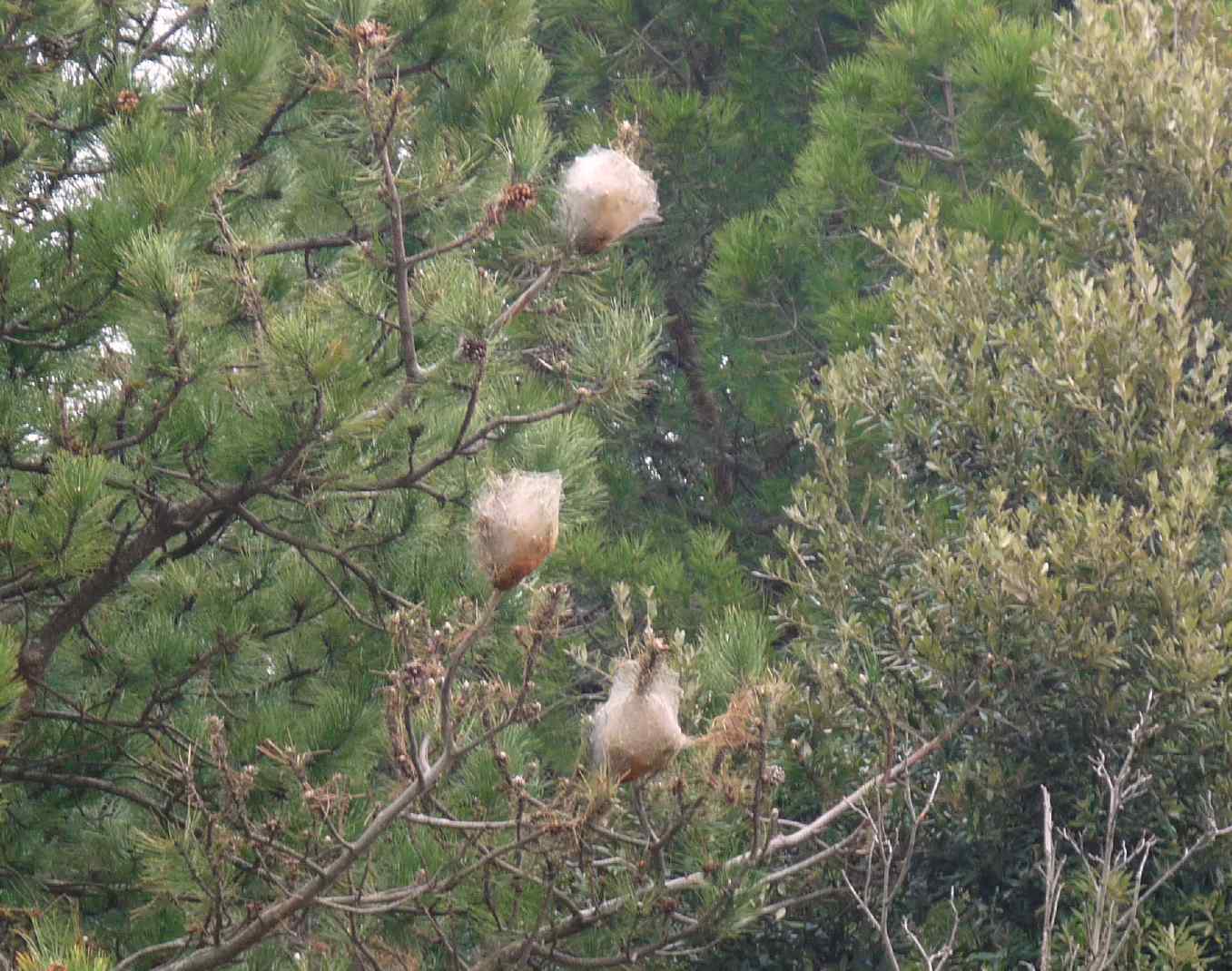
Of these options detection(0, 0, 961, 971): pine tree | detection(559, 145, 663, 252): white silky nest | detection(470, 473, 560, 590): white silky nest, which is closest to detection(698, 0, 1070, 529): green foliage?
detection(0, 0, 961, 971): pine tree

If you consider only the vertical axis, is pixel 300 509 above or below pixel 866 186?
above

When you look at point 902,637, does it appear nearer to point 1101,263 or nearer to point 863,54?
point 1101,263

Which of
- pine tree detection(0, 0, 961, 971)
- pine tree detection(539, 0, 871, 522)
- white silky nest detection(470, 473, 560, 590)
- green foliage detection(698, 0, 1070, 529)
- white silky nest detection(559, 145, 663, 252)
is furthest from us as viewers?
pine tree detection(539, 0, 871, 522)

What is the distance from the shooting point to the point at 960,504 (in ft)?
17.1

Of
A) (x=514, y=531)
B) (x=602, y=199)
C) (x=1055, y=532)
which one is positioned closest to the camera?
(x=514, y=531)

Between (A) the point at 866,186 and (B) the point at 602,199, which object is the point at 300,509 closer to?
(B) the point at 602,199

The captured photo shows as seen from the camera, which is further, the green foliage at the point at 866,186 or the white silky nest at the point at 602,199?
the green foliage at the point at 866,186

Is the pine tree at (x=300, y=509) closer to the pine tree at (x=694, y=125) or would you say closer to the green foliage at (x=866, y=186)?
the green foliage at (x=866, y=186)

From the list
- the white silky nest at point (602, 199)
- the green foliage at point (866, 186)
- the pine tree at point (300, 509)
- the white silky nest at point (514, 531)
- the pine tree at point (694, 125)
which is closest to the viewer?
the white silky nest at point (514, 531)

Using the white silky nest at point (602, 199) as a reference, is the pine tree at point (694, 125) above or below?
below

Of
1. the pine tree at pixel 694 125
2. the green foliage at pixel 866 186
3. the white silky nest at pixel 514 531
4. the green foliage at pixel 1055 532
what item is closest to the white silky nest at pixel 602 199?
the white silky nest at pixel 514 531

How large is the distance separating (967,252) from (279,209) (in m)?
2.20

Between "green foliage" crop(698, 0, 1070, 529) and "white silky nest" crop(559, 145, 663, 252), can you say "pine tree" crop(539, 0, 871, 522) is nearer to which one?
"green foliage" crop(698, 0, 1070, 529)

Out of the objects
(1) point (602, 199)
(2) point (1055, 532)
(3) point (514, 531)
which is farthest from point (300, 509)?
(3) point (514, 531)
